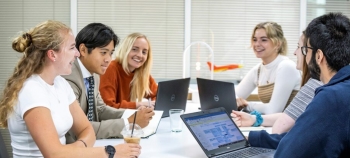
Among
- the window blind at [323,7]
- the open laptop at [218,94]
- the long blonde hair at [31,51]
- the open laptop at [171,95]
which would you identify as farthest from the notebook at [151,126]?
the window blind at [323,7]

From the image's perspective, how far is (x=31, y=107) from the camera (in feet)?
5.70

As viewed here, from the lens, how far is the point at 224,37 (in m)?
5.05

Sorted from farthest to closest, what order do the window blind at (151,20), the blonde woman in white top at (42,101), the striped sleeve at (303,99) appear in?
1. the window blind at (151,20)
2. the striped sleeve at (303,99)
3. the blonde woman in white top at (42,101)

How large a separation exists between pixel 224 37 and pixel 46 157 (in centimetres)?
356

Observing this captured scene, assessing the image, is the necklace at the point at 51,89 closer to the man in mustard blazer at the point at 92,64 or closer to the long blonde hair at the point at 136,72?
the man in mustard blazer at the point at 92,64

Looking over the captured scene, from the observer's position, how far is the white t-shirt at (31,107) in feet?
5.81

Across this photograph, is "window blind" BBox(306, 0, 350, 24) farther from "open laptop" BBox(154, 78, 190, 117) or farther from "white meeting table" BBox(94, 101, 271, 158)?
"white meeting table" BBox(94, 101, 271, 158)

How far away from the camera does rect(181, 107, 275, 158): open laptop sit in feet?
6.26

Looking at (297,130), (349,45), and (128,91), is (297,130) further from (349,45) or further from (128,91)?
(128,91)

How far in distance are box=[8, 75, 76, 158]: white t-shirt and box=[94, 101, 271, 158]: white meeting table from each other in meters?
0.28

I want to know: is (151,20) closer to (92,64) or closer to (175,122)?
(92,64)

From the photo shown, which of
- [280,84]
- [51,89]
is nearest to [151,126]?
[51,89]

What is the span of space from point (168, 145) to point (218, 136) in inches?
10.5

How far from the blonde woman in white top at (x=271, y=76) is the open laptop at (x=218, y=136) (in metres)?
1.05
